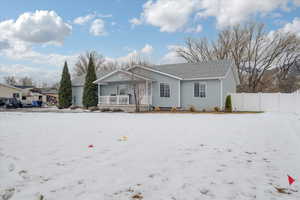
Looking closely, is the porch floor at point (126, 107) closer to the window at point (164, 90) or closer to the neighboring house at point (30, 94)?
the window at point (164, 90)

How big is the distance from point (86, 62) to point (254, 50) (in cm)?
3169

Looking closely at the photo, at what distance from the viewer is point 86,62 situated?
40.4 meters

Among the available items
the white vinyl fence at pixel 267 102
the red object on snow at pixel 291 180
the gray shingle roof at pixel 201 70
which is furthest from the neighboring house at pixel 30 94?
the red object on snow at pixel 291 180

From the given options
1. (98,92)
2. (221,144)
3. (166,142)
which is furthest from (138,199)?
(98,92)

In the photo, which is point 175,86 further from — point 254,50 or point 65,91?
point 254,50

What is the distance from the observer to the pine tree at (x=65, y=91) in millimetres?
22531

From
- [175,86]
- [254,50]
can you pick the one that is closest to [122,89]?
[175,86]

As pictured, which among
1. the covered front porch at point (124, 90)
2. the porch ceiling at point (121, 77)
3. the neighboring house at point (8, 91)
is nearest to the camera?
the porch ceiling at point (121, 77)

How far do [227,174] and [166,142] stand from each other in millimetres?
2160

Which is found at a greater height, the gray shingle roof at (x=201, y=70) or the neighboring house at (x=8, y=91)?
the gray shingle roof at (x=201, y=70)

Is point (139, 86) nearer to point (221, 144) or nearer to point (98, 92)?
point (98, 92)

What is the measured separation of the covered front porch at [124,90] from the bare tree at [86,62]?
22.2m

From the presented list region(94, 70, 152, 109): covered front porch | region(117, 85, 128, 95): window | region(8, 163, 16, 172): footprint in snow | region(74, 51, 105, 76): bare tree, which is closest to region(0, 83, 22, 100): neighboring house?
region(74, 51, 105, 76): bare tree

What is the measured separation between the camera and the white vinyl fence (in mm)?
14633
